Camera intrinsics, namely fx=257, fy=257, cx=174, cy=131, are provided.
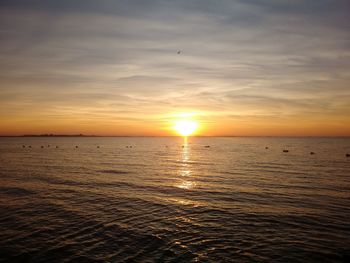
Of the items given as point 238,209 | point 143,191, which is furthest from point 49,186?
point 238,209

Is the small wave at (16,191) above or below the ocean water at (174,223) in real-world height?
below

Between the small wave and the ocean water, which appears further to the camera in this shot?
the small wave

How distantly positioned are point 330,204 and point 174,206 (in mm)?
15058

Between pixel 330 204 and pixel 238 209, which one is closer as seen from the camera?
pixel 238 209

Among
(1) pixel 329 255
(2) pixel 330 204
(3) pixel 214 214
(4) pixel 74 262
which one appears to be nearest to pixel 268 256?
(1) pixel 329 255

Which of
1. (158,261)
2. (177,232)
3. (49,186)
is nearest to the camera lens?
(158,261)

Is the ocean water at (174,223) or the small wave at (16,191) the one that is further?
the small wave at (16,191)

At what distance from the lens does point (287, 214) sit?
70.2 feet

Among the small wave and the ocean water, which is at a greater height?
the ocean water

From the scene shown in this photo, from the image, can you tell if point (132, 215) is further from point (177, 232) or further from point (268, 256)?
point (268, 256)

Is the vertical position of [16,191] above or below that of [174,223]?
below

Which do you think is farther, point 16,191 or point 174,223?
point 16,191

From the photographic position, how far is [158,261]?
13125mm

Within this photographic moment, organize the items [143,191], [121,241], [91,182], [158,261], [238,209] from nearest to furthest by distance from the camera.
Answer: [158,261] → [121,241] → [238,209] → [143,191] → [91,182]
